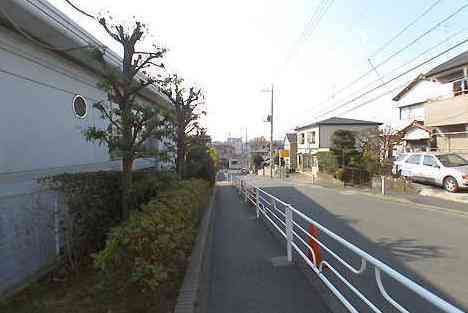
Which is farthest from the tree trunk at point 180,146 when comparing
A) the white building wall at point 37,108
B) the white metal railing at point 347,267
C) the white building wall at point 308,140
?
the white building wall at point 308,140

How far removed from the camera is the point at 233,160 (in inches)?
3762

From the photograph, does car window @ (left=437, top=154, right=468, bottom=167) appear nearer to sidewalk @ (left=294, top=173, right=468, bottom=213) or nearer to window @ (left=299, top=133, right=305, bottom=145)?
sidewalk @ (left=294, top=173, right=468, bottom=213)

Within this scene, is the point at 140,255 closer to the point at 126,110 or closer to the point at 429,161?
the point at 126,110

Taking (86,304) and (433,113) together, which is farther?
(433,113)

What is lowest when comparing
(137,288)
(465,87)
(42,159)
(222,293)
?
(222,293)

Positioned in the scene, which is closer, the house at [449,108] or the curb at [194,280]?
the curb at [194,280]

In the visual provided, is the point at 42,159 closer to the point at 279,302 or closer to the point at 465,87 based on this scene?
the point at 279,302

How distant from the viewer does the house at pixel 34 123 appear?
5.38 m

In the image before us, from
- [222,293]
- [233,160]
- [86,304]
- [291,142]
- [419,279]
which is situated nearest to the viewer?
[86,304]

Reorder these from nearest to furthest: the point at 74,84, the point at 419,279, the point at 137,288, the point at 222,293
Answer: the point at 137,288 < the point at 222,293 < the point at 419,279 < the point at 74,84

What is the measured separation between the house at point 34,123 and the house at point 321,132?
3564 cm

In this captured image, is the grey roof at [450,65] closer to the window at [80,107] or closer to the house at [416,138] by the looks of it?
the house at [416,138]

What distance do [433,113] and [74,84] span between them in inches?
839

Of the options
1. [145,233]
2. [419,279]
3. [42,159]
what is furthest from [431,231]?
[42,159]
